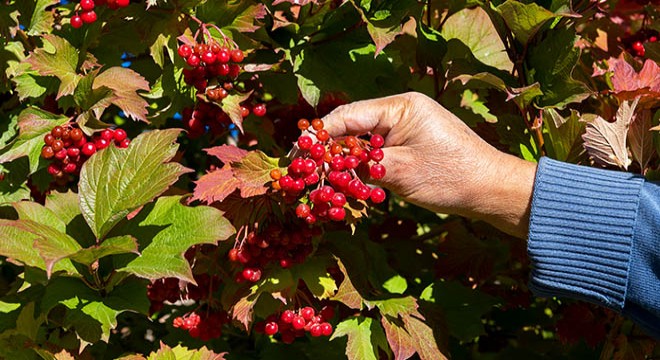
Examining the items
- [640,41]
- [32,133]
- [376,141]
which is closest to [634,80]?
[640,41]

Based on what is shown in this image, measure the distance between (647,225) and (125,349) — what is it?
52.2 inches

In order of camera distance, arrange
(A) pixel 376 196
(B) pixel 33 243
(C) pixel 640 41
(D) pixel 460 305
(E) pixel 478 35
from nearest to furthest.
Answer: (B) pixel 33 243 < (A) pixel 376 196 < (D) pixel 460 305 < (E) pixel 478 35 < (C) pixel 640 41

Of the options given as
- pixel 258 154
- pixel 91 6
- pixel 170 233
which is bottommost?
pixel 170 233

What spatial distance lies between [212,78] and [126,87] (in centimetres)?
18

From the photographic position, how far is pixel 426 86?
6.72ft

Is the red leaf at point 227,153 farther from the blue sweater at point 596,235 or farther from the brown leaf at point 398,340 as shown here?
the blue sweater at point 596,235

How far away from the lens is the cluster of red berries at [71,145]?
165 centimetres

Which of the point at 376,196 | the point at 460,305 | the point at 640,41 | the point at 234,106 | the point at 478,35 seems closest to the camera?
the point at 376,196

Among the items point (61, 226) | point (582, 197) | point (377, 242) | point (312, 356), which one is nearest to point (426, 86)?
point (377, 242)

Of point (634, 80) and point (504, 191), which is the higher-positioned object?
point (634, 80)

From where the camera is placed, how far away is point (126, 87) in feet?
5.49

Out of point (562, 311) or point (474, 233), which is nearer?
point (562, 311)

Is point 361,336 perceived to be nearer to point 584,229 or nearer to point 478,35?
point 584,229

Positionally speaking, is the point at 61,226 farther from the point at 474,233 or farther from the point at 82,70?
the point at 474,233
